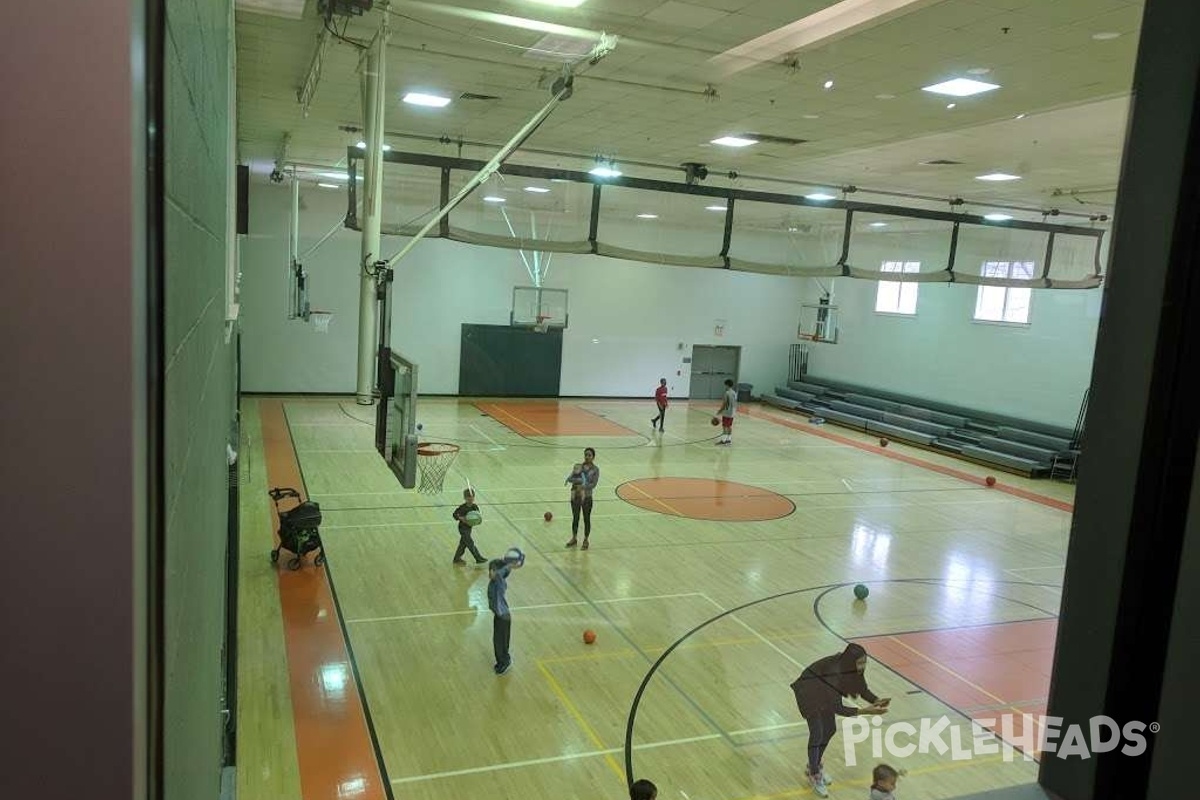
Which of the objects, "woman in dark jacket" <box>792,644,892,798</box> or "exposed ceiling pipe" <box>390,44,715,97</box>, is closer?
"woman in dark jacket" <box>792,644,892,798</box>

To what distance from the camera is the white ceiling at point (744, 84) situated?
261 inches

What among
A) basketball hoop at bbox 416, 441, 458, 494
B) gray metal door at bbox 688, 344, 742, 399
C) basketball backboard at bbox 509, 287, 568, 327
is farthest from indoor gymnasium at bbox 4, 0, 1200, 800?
gray metal door at bbox 688, 344, 742, 399

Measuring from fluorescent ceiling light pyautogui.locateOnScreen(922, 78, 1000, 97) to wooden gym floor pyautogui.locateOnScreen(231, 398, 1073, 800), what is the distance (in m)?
5.20

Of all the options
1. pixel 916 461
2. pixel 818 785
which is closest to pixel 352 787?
pixel 818 785

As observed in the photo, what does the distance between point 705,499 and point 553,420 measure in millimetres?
7137

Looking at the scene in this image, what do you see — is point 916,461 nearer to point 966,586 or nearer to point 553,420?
point 553,420

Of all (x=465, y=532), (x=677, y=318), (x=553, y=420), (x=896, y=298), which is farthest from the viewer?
(x=677, y=318)

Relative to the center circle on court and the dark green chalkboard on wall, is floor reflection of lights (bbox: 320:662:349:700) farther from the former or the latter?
the dark green chalkboard on wall

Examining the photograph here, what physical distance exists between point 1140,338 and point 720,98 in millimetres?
8747

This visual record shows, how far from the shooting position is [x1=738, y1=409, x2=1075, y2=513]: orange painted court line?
50.1ft

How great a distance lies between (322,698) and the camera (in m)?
6.55

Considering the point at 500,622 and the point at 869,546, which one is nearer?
the point at 500,622

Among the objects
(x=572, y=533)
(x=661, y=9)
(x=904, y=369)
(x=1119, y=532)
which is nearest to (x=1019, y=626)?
(x=572, y=533)

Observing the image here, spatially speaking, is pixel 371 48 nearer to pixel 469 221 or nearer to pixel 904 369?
pixel 469 221
